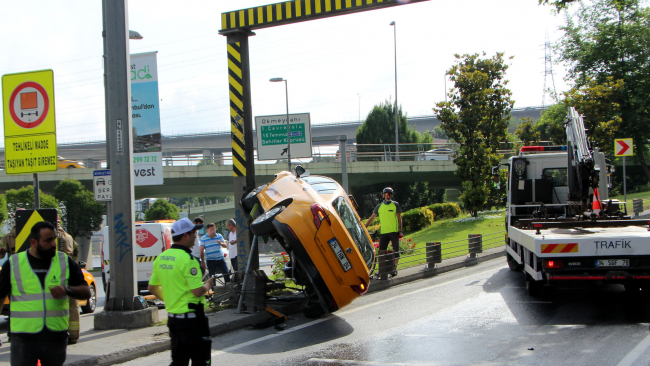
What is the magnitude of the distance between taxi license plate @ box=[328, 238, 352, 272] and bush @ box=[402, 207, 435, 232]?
74.0 ft

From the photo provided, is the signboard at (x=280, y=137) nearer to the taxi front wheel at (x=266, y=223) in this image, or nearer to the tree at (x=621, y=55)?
the taxi front wheel at (x=266, y=223)

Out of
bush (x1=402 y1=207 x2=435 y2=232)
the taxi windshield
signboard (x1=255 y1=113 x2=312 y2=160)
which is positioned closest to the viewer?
the taxi windshield

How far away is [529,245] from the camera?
8914 mm

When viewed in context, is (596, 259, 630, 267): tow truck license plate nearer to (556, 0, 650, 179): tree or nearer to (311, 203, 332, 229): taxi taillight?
(311, 203, 332, 229): taxi taillight

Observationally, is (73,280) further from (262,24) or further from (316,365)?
(262,24)

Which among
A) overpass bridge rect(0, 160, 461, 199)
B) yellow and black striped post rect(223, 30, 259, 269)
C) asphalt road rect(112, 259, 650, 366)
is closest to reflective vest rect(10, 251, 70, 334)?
Answer: asphalt road rect(112, 259, 650, 366)

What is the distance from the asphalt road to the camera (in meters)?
6.25

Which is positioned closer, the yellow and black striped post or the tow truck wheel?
the tow truck wheel

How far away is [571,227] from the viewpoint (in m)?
9.70

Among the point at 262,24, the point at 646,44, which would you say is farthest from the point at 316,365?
the point at 646,44

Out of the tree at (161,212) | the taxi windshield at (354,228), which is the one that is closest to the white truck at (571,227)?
the taxi windshield at (354,228)

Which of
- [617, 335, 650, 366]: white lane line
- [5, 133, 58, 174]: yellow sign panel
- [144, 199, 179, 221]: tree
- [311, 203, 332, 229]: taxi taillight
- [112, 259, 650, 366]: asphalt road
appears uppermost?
[5, 133, 58, 174]: yellow sign panel

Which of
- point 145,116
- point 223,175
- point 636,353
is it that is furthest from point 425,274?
point 223,175

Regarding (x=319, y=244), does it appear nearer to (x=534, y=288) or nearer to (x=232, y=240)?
(x=534, y=288)
